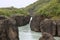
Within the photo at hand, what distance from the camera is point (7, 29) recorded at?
3158 cm

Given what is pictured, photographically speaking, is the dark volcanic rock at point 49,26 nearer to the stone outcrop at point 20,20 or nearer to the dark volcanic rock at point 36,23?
the dark volcanic rock at point 36,23

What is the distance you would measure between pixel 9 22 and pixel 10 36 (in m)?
1.66

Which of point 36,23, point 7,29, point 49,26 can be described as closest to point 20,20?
point 36,23

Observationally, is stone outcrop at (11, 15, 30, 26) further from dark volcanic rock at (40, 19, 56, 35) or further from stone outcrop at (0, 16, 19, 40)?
stone outcrop at (0, 16, 19, 40)

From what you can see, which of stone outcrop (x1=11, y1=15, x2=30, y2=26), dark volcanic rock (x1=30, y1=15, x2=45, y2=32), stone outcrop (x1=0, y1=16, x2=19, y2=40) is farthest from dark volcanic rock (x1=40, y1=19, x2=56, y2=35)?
stone outcrop (x1=11, y1=15, x2=30, y2=26)

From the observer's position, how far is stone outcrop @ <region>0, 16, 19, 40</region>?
3119 centimetres

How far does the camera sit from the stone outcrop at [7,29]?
1228 inches

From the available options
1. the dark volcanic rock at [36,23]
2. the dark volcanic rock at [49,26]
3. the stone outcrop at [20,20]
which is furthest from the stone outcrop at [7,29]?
the stone outcrop at [20,20]

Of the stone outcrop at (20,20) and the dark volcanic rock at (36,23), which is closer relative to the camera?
the dark volcanic rock at (36,23)

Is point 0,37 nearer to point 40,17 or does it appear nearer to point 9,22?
point 9,22

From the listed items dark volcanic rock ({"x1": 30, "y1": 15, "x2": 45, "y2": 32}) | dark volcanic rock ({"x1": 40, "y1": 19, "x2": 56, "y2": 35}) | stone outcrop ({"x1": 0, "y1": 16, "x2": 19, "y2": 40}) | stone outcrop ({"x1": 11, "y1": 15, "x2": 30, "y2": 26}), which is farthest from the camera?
stone outcrop ({"x1": 11, "y1": 15, "x2": 30, "y2": 26})

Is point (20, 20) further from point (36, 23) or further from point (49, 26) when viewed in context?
point (49, 26)

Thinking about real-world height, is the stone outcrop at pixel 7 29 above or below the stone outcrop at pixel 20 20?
above

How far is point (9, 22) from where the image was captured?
3139 cm
